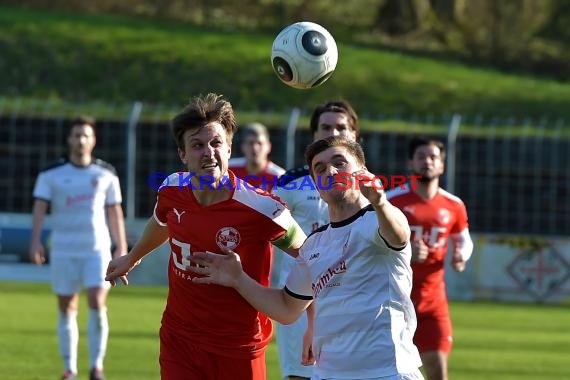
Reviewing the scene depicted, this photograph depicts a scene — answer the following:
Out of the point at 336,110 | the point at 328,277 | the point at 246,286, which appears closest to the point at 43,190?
the point at 336,110

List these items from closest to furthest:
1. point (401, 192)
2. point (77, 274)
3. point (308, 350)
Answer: point (308, 350)
point (401, 192)
point (77, 274)

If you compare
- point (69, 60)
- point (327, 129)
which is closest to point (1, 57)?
point (69, 60)

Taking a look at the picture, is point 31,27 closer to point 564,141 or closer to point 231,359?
point 564,141

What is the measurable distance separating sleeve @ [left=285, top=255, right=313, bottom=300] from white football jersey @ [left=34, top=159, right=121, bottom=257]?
5.88 m

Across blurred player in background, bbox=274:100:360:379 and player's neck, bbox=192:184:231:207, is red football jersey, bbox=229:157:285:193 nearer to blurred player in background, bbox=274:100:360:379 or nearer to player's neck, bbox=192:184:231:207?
blurred player in background, bbox=274:100:360:379

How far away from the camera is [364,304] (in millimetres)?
5332

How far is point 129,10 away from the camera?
4019 cm

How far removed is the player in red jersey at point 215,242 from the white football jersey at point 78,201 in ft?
17.6

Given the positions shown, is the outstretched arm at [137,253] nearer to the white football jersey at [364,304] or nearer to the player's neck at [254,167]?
Result: the white football jersey at [364,304]

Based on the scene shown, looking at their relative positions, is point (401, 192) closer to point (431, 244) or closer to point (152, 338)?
point (431, 244)

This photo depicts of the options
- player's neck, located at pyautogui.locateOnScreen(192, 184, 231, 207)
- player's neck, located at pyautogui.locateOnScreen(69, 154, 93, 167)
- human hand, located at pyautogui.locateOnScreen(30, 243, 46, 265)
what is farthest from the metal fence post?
player's neck, located at pyautogui.locateOnScreen(192, 184, 231, 207)

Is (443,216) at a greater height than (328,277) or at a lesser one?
greater

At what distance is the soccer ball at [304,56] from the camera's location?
7543mm

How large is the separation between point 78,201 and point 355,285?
6569 millimetres
